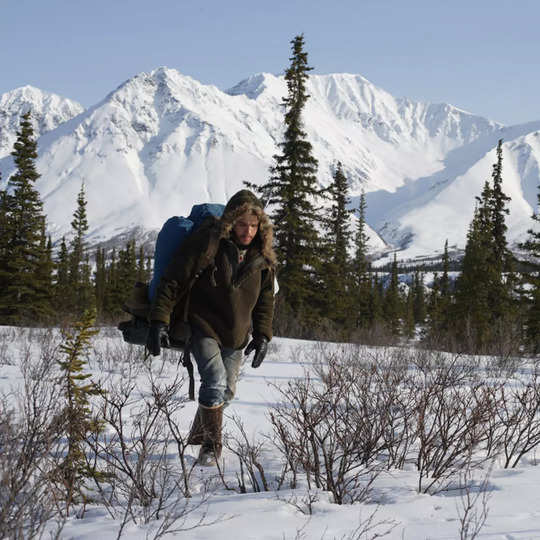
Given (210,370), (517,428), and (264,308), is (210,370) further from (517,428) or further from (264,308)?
(517,428)

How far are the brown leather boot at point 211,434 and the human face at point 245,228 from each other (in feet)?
3.72

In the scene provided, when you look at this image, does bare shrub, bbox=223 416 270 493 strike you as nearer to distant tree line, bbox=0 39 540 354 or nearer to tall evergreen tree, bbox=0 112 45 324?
distant tree line, bbox=0 39 540 354

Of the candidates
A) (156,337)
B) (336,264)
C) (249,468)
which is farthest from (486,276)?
(249,468)

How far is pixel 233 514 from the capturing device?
2230 mm

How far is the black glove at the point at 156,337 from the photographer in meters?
3.30

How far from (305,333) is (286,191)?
572 cm

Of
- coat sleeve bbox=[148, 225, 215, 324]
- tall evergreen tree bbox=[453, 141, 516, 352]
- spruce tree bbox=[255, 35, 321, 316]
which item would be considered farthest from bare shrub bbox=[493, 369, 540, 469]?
tall evergreen tree bbox=[453, 141, 516, 352]

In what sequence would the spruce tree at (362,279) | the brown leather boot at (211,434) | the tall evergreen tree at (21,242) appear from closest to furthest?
the brown leather boot at (211,434), the tall evergreen tree at (21,242), the spruce tree at (362,279)

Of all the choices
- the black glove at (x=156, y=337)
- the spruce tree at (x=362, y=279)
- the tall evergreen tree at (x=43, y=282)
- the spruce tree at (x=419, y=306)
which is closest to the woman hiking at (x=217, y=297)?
the black glove at (x=156, y=337)

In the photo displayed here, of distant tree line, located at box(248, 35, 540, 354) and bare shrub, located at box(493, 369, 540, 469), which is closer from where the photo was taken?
bare shrub, located at box(493, 369, 540, 469)

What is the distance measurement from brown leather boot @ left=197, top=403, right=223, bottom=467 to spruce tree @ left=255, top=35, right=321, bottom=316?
15478 mm

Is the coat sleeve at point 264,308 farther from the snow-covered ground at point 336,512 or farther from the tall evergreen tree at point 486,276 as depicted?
the tall evergreen tree at point 486,276

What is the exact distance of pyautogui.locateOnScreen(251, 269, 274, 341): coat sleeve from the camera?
3857mm

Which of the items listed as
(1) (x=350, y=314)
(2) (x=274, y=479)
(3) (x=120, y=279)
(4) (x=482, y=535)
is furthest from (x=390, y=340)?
(3) (x=120, y=279)
